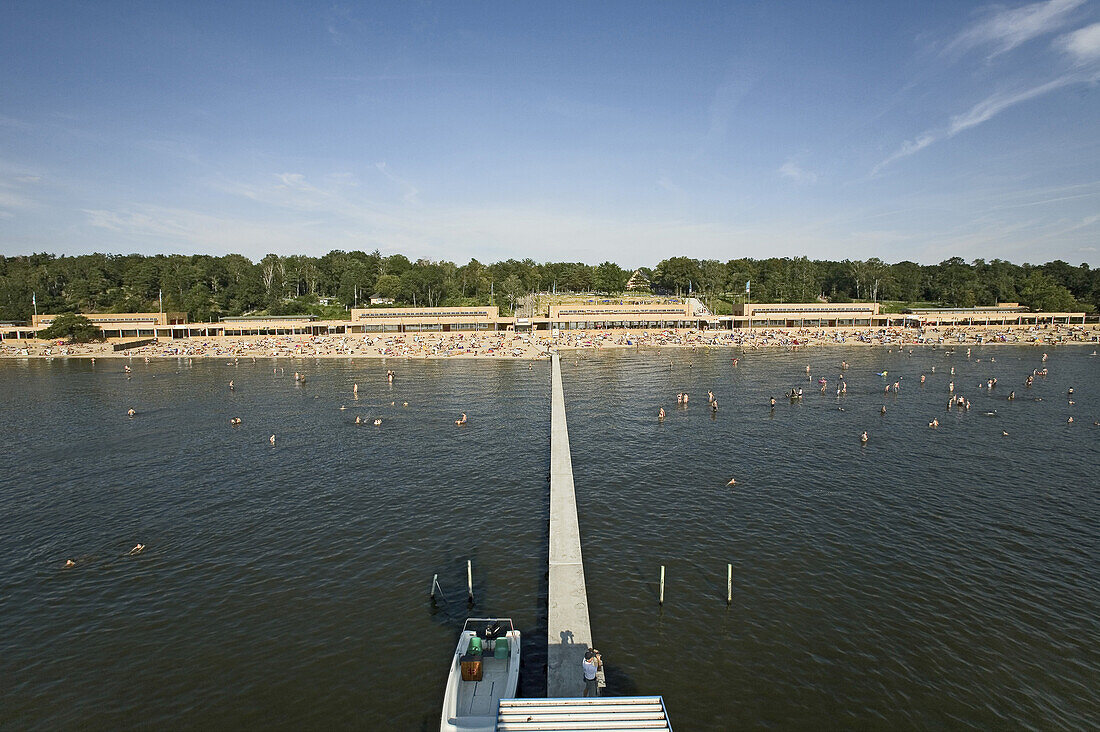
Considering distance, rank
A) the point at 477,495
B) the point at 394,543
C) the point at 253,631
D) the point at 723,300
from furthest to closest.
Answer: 1. the point at 723,300
2. the point at 477,495
3. the point at 394,543
4. the point at 253,631

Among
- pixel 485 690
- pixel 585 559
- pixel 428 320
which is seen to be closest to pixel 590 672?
pixel 485 690

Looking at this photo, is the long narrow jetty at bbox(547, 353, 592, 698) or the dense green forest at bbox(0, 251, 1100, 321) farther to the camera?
the dense green forest at bbox(0, 251, 1100, 321)

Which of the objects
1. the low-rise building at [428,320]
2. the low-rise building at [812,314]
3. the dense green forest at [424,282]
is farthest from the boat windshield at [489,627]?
the dense green forest at [424,282]

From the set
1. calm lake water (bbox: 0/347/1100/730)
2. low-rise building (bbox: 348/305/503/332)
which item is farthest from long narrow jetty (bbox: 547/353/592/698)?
low-rise building (bbox: 348/305/503/332)

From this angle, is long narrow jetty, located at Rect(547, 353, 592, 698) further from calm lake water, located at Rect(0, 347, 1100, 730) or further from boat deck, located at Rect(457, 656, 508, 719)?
boat deck, located at Rect(457, 656, 508, 719)

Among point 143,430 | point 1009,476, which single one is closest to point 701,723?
point 1009,476

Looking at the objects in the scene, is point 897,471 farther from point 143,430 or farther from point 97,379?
point 97,379
